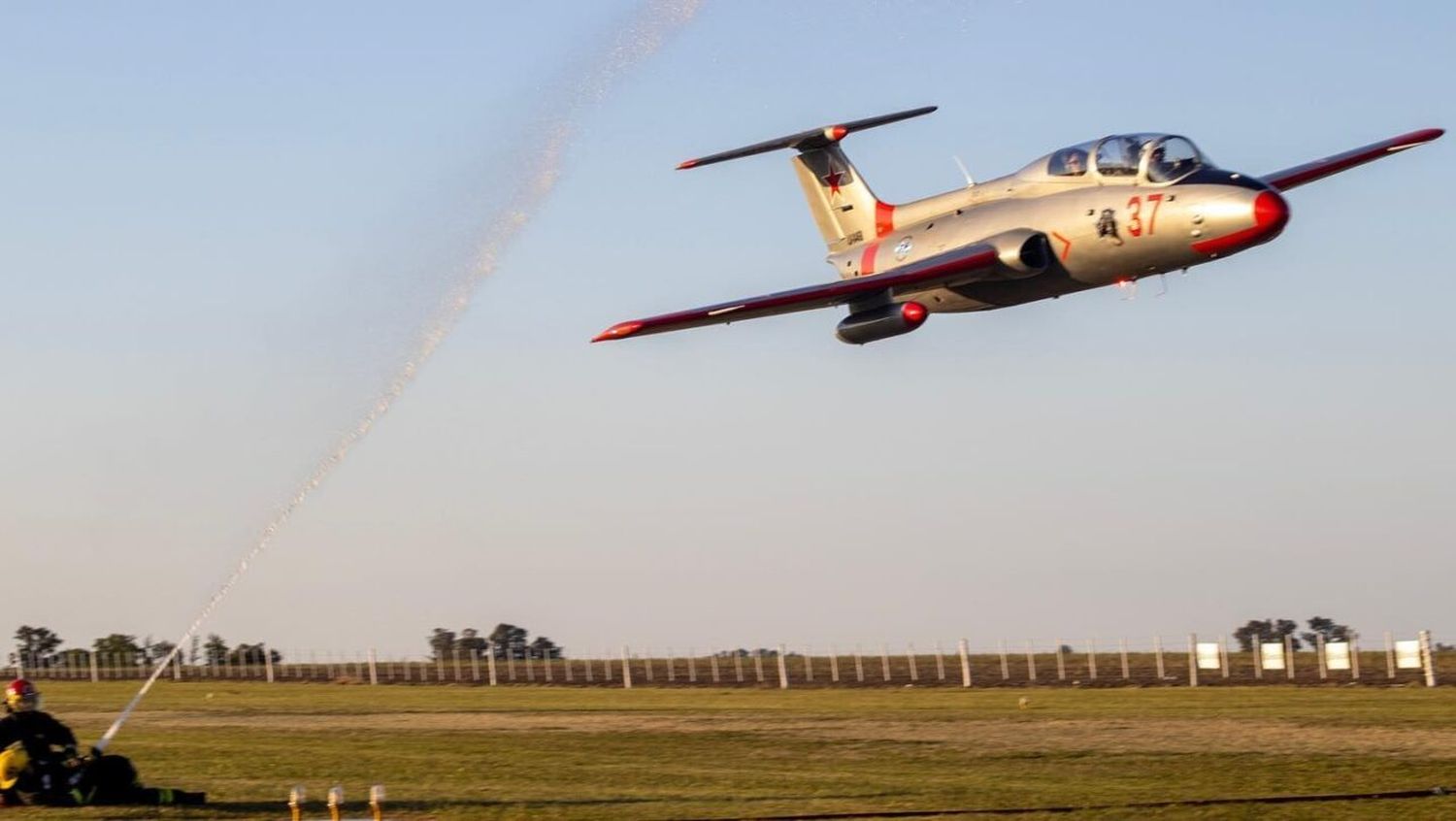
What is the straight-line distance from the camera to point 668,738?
36.7 meters

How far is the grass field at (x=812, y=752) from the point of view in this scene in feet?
82.3

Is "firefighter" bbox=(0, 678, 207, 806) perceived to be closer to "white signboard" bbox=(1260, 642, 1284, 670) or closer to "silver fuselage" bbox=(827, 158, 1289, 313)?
"silver fuselage" bbox=(827, 158, 1289, 313)

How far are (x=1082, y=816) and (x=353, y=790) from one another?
10.7 metres

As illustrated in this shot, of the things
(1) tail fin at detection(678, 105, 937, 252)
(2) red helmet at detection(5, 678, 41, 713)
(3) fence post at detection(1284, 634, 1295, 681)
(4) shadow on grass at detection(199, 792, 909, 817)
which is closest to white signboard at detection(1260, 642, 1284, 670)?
(3) fence post at detection(1284, 634, 1295, 681)

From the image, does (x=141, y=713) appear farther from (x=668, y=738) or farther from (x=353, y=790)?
(x=353, y=790)

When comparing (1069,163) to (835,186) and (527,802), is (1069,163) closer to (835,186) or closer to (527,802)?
(835,186)

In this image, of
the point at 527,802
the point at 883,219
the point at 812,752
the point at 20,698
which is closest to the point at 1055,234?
the point at 883,219

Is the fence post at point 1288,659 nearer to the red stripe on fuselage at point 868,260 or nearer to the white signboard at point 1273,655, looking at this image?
the white signboard at point 1273,655

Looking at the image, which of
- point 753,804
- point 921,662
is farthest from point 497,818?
point 921,662

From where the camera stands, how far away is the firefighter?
23844 mm

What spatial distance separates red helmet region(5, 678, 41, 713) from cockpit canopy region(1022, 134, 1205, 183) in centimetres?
2367

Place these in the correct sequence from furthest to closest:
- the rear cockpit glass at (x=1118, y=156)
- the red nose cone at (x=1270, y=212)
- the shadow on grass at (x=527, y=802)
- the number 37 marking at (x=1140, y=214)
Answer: the rear cockpit glass at (x=1118, y=156)
the number 37 marking at (x=1140, y=214)
the red nose cone at (x=1270, y=212)
the shadow on grass at (x=527, y=802)

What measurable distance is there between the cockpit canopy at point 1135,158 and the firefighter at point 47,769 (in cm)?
→ 2302

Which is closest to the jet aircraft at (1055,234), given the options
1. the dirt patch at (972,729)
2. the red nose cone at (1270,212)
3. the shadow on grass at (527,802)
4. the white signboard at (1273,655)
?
the red nose cone at (1270,212)
